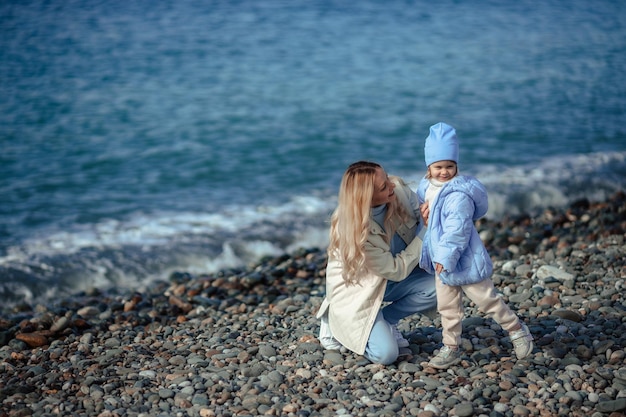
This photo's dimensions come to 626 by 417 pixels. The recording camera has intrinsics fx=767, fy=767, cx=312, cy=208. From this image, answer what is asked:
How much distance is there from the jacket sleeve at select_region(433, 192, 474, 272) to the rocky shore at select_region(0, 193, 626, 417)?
0.83 m

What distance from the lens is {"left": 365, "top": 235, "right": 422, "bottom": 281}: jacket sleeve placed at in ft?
15.8

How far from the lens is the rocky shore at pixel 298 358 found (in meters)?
4.65

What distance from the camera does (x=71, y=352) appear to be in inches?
237

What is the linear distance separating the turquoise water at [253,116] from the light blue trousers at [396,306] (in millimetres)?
4487

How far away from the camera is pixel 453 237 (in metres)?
4.58

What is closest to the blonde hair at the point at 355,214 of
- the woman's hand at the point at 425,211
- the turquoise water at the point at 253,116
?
the woman's hand at the point at 425,211

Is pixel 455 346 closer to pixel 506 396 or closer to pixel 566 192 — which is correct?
pixel 506 396

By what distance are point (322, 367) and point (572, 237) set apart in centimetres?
Answer: 477

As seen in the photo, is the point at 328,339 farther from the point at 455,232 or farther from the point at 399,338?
the point at 455,232

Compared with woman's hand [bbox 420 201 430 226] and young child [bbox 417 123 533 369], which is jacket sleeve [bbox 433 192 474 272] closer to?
young child [bbox 417 123 533 369]

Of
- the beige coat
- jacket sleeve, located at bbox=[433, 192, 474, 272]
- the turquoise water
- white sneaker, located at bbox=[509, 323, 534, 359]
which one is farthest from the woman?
the turquoise water

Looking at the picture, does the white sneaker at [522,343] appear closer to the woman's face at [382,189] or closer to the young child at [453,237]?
the young child at [453,237]

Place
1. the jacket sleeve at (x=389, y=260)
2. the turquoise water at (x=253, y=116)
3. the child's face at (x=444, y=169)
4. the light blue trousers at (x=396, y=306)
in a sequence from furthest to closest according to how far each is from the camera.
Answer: the turquoise water at (x=253, y=116) < the light blue trousers at (x=396, y=306) < the jacket sleeve at (x=389, y=260) < the child's face at (x=444, y=169)

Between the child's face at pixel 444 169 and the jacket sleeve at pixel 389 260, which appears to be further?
the jacket sleeve at pixel 389 260
